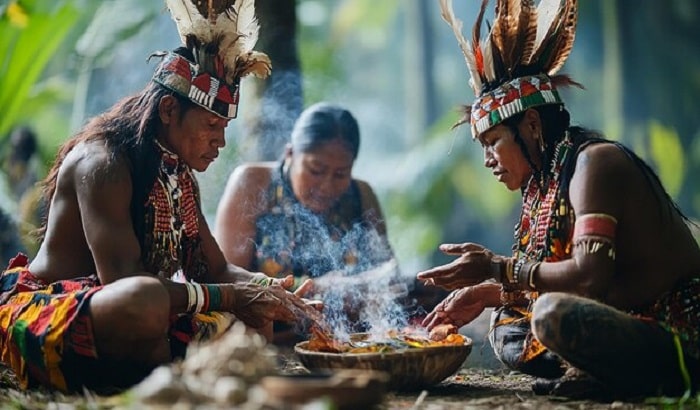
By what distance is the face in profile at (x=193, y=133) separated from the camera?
4277mm

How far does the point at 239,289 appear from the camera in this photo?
4059mm

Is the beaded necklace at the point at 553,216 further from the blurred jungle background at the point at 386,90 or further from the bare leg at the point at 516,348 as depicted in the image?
the blurred jungle background at the point at 386,90

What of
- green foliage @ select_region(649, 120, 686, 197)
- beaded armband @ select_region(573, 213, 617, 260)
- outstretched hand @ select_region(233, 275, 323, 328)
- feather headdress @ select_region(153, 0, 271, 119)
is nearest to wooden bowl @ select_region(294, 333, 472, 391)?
outstretched hand @ select_region(233, 275, 323, 328)

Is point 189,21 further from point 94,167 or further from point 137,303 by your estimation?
point 137,303

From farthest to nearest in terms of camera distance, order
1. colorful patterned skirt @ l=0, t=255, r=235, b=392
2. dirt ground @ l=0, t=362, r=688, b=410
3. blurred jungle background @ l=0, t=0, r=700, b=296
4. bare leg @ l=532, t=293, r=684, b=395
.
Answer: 1. blurred jungle background @ l=0, t=0, r=700, b=296
2. colorful patterned skirt @ l=0, t=255, r=235, b=392
3. bare leg @ l=532, t=293, r=684, b=395
4. dirt ground @ l=0, t=362, r=688, b=410

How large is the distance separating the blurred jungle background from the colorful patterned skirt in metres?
3.34

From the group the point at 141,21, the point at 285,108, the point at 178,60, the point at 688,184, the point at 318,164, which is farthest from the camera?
the point at 688,184

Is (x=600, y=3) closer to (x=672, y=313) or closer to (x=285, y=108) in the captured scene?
(x=285, y=108)

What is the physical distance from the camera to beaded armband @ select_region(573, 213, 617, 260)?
12.0ft

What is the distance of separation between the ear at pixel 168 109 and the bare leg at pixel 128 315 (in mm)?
996

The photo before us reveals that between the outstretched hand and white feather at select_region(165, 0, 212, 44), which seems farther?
white feather at select_region(165, 0, 212, 44)

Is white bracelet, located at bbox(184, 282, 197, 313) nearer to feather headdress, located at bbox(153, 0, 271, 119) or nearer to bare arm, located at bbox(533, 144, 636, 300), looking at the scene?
feather headdress, located at bbox(153, 0, 271, 119)

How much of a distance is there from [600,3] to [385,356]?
14.7 m

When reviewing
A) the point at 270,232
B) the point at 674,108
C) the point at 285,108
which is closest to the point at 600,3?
the point at 674,108
